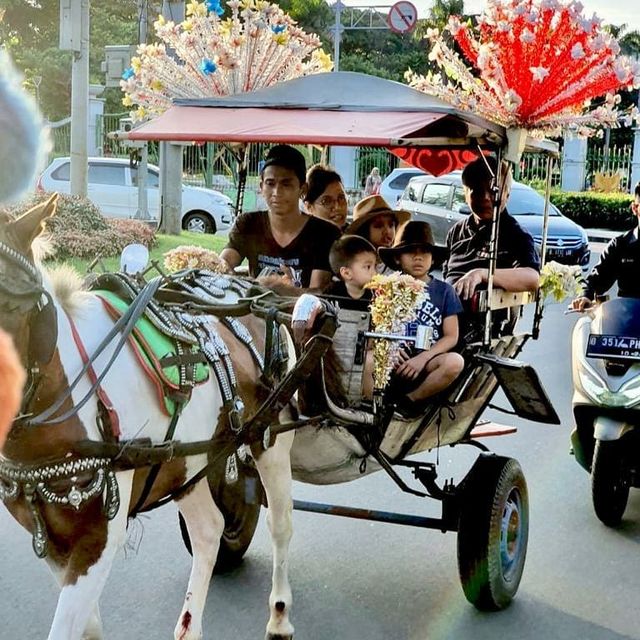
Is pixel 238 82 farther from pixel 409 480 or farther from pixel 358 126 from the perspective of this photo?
pixel 409 480

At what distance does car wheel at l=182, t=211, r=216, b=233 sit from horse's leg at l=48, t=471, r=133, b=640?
1831 cm

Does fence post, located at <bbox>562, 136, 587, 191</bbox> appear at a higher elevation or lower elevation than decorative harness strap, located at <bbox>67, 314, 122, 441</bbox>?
higher

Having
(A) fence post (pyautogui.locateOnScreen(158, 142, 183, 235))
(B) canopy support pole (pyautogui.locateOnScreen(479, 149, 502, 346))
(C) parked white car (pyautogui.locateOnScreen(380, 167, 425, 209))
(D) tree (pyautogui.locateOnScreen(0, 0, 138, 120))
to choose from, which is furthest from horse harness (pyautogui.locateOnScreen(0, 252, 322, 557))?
(D) tree (pyautogui.locateOnScreen(0, 0, 138, 120))

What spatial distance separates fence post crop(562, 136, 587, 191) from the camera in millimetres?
33031

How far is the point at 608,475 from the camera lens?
5.40 metres

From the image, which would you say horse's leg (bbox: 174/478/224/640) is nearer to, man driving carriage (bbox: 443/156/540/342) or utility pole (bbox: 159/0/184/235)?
man driving carriage (bbox: 443/156/540/342)

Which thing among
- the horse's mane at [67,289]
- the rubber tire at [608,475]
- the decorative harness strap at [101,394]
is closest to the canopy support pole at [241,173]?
the rubber tire at [608,475]

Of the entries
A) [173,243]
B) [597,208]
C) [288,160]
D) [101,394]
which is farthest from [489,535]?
[597,208]

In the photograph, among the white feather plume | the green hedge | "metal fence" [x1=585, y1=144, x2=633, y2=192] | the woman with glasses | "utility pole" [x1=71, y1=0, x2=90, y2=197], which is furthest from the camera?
"metal fence" [x1=585, y1=144, x2=633, y2=192]

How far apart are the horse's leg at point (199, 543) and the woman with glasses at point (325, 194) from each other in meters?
2.72

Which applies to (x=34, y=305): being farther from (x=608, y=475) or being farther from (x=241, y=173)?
(x=608, y=475)

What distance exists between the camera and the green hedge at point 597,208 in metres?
28.8

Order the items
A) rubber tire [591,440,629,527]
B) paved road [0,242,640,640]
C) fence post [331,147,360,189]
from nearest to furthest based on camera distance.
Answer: paved road [0,242,640,640]
rubber tire [591,440,629,527]
fence post [331,147,360,189]

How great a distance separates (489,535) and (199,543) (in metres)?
1.33
